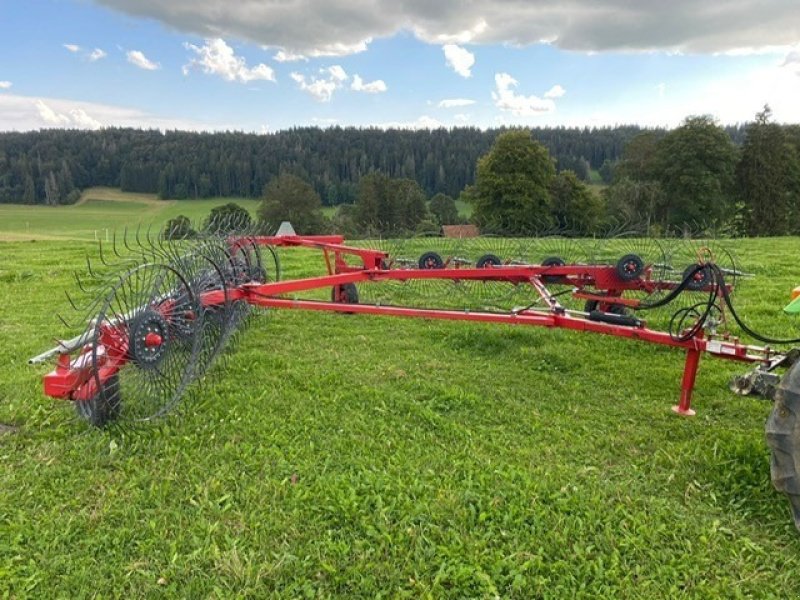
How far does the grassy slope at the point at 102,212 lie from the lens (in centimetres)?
4553

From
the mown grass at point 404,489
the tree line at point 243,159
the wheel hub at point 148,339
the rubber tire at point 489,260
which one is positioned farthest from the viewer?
the tree line at point 243,159

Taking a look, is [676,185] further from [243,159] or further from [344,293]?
[243,159]

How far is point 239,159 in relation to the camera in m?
70.6

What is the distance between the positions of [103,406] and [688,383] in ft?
14.2

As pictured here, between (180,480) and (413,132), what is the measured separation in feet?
269

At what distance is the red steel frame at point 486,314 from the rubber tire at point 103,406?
170 millimetres

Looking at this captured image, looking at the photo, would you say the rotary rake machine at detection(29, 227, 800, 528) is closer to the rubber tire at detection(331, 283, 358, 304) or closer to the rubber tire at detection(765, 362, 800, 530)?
the rubber tire at detection(765, 362, 800, 530)

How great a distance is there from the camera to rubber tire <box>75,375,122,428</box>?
4.13m

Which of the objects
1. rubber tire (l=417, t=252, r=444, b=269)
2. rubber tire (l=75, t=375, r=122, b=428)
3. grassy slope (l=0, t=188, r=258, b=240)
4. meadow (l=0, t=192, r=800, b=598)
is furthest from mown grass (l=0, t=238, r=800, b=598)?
grassy slope (l=0, t=188, r=258, b=240)

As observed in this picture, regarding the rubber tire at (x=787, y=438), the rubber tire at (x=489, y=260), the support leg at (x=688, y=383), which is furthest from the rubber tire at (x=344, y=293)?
the rubber tire at (x=787, y=438)

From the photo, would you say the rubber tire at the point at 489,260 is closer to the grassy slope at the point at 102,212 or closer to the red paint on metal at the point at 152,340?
the red paint on metal at the point at 152,340

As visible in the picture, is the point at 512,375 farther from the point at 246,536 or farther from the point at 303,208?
the point at 303,208

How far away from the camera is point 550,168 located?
34.7m

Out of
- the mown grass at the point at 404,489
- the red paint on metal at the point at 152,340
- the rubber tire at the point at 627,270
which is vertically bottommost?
the mown grass at the point at 404,489
